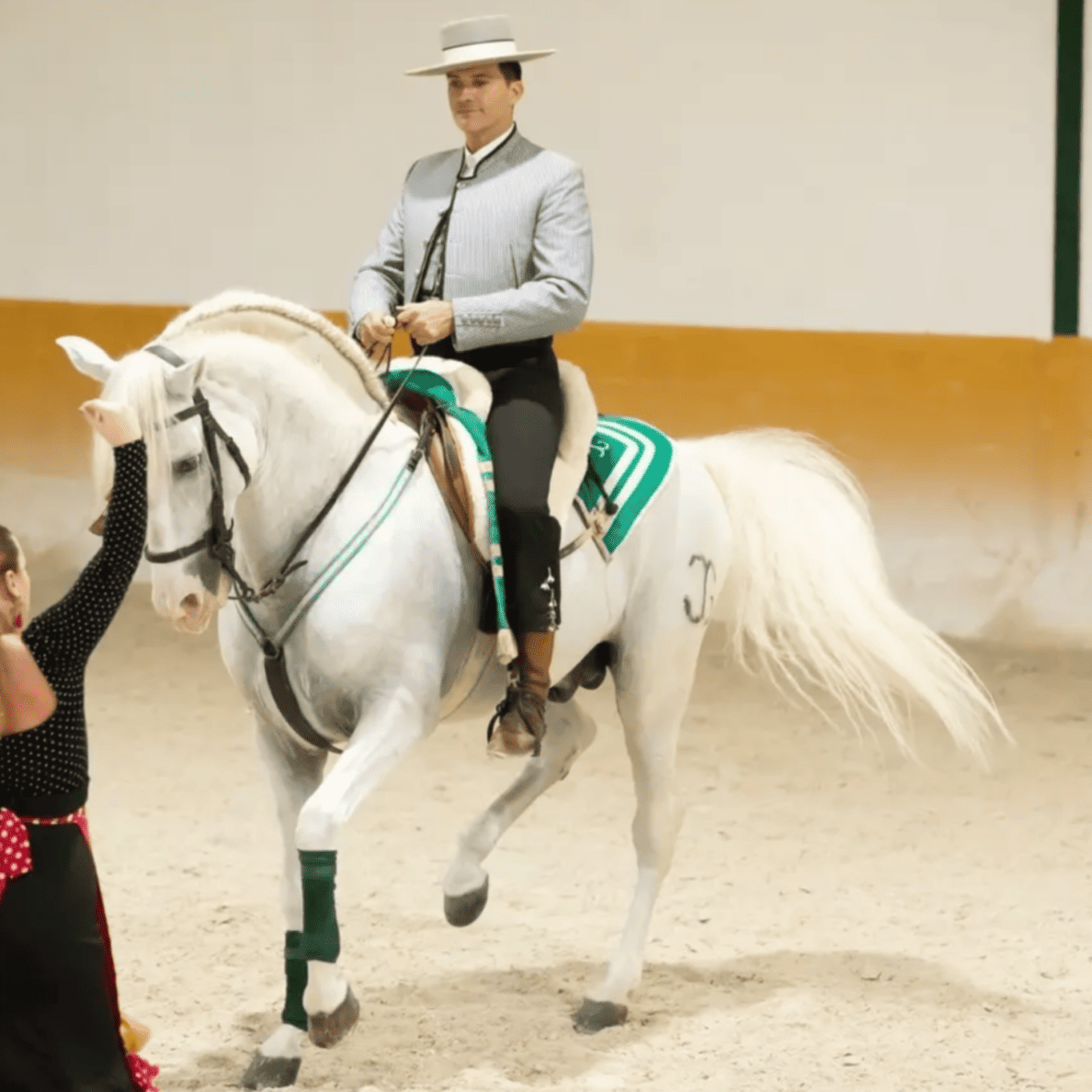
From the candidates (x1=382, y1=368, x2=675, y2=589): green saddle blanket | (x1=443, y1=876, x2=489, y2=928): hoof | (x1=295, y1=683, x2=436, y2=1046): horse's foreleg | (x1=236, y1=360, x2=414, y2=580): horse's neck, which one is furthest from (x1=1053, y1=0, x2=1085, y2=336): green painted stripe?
(x1=295, y1=683, x2=436, y2=1046): horse's foreleg

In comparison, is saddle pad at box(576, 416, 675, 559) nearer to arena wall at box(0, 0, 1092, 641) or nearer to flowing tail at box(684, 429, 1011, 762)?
flowing tail at box(684, 429, 1011, 762)

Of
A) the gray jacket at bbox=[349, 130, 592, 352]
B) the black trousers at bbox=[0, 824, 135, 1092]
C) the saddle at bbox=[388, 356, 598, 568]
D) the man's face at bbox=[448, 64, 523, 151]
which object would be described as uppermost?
the man's face at bbox=[448, 64, 523, 151]

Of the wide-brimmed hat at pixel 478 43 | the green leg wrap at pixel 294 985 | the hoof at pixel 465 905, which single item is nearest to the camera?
the green leg wrap at pixel 294 985

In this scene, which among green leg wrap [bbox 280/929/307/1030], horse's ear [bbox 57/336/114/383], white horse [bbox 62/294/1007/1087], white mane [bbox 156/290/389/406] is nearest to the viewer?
horse's ear [bbox 57/336/114/383]

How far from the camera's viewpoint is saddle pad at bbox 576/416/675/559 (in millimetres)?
3881

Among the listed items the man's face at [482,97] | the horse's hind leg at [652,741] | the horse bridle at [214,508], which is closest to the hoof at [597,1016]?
the horse's hind leg at [652,741]

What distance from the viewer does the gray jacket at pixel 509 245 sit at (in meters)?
3.61

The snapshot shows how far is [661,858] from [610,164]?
4063 mm

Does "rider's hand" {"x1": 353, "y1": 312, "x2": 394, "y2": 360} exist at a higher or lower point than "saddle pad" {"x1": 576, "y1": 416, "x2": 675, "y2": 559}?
Answer: higher

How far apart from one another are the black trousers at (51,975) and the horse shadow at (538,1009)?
872mm

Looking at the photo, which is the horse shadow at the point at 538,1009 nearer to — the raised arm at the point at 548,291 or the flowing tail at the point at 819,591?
the flowing tail at the point at 819,591

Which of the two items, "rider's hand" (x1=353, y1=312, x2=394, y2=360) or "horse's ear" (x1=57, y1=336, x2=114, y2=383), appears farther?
"rider's hand" (x1=353, y1=312, x2=394, y2=360)

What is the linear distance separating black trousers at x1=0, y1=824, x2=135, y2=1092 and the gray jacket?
144 centimetres

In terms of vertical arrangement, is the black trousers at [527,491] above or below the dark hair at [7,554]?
below
